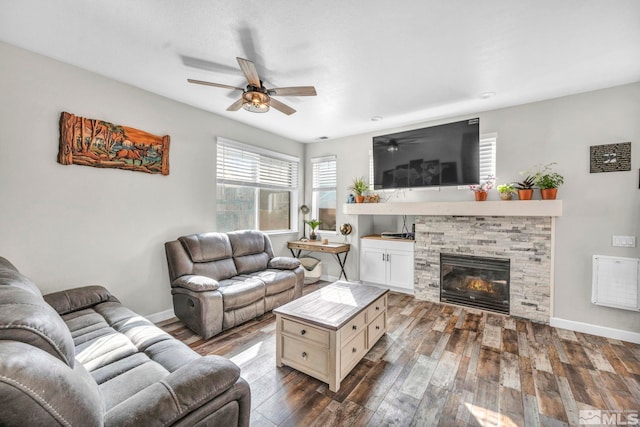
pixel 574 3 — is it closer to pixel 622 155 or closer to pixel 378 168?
pixel 622 155

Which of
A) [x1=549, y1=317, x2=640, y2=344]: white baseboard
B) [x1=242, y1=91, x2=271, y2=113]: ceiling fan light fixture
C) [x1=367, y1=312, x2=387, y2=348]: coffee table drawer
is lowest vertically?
[x1=549, y1=317, x2=640, y2=344]: white baseboard

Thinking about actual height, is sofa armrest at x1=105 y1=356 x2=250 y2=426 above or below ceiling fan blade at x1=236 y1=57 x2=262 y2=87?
below

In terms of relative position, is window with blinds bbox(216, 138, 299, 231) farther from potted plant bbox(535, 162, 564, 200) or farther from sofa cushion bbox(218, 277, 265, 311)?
potted plant bbox(535, 162, 564, 200)

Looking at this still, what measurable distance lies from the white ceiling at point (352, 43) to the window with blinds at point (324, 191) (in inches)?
78.8

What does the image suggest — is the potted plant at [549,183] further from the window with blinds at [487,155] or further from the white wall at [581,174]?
the window with blinds at [487,155]

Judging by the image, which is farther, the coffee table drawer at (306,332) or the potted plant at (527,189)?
the potted plant at (527,189)

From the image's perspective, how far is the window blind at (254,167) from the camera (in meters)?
3.97

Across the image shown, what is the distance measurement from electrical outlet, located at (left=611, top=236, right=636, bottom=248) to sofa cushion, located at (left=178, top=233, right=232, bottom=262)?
14.5 ft

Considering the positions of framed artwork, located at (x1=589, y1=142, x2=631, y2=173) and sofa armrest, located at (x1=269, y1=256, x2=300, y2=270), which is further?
sofa armrest, located at (x1=269, y1=256, x2=300, y2=270)

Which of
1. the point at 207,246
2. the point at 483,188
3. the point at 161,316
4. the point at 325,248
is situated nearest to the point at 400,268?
the point at 325,248

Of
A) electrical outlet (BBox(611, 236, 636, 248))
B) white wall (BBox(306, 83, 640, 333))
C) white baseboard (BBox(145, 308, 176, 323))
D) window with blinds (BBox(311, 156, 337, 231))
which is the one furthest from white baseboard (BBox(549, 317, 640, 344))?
white baseboard (BBox(145, 308, 176, 323))

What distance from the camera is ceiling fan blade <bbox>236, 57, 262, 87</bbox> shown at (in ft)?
6.72

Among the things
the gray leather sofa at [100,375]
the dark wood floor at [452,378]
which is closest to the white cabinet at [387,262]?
the dark wood floor at [452,378]

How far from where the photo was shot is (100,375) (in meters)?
1.42
